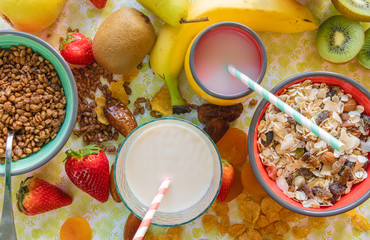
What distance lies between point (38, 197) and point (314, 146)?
818 mm

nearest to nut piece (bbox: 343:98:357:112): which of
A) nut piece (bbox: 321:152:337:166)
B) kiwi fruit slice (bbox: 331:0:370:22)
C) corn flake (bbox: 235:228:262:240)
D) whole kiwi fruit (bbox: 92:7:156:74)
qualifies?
nut piece (bbox: 321:152:337:166)

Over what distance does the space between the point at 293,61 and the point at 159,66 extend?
451 mm

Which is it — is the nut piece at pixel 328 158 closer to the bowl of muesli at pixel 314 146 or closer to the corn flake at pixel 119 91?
the bowl of muesli at pixel 314 146

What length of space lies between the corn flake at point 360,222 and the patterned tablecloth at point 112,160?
0.9 inches

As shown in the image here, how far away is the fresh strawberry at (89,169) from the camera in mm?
1019

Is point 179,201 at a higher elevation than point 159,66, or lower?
lower

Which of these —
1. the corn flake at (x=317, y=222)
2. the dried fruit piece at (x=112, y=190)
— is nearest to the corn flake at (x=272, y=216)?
the corn flake at (x=317, y=222)

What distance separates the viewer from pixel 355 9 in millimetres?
1045

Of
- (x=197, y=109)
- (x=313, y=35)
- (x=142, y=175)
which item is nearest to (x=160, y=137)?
(x=142, y=175)

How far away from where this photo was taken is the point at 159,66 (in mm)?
1088

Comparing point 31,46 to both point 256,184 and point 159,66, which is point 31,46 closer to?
point 159,66

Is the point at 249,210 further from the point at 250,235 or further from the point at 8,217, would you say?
the point at 8,217

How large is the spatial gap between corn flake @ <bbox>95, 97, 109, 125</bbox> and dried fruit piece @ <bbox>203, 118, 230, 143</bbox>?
12.6 inches

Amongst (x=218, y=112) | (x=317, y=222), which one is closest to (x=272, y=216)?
(x=317, y=222)
